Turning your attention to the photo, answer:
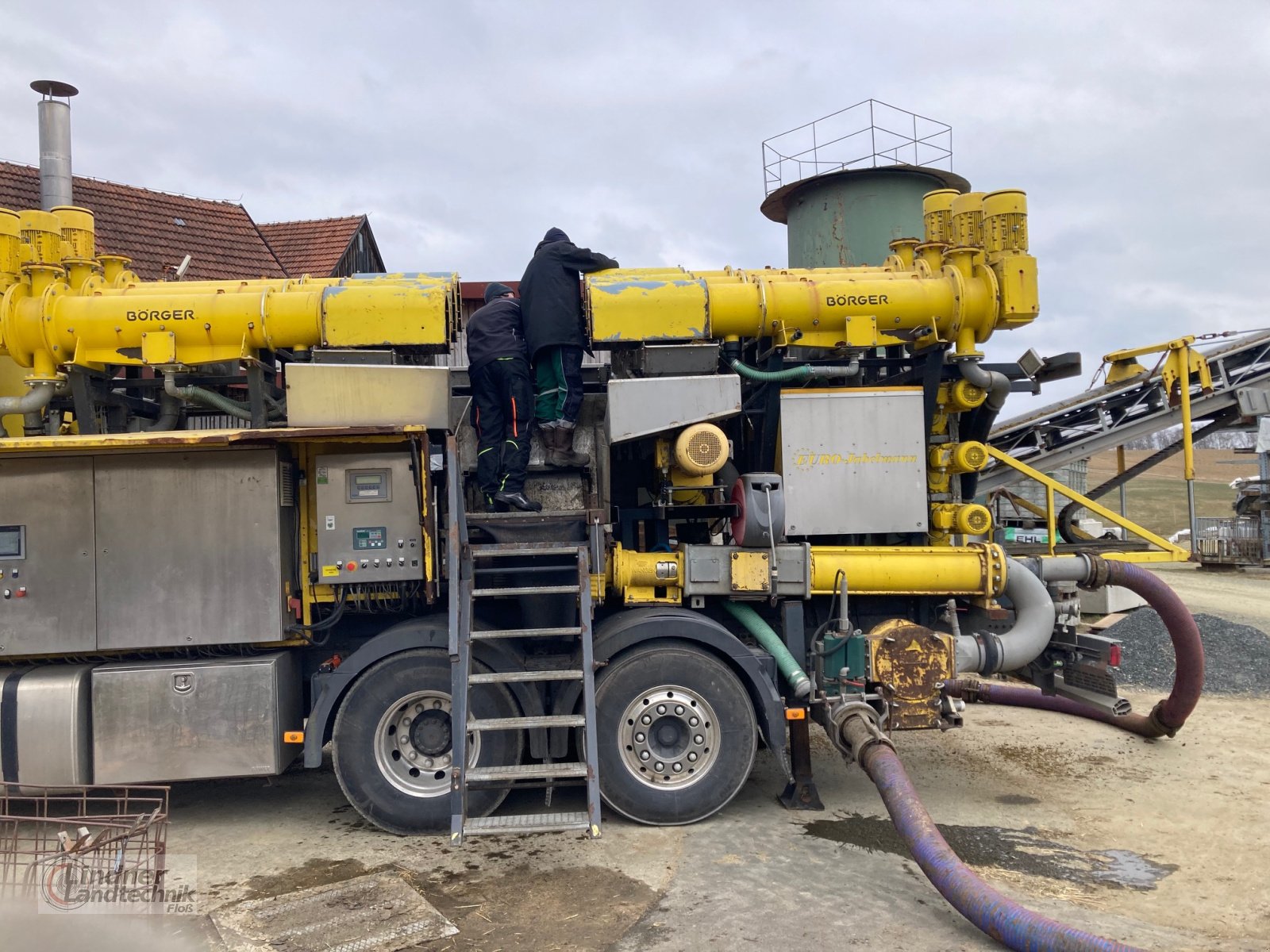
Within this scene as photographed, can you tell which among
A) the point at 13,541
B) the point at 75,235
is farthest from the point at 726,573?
the point at 75,235

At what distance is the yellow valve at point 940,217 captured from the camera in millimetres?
6805

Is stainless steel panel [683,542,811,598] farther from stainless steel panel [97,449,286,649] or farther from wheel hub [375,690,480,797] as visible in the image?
stainless steel panel [97,449,286,649]

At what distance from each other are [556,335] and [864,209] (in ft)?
31.3

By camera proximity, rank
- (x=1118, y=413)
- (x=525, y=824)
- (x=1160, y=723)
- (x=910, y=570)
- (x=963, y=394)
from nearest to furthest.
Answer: (x=525, y=824), (x=910, y=570), (x=963, y=394), (x=1160, y=723), (x=1118, y=413)

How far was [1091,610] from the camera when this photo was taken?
1245cm

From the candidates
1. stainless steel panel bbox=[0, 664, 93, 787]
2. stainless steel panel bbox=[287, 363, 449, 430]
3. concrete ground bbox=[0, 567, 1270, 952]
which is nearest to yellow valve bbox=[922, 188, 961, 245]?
stainless steel panel bbox=[287, 363, 449, 430]

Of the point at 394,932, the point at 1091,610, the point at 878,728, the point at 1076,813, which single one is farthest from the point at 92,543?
the point at 1091,610

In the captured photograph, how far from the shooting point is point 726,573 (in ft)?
20.3

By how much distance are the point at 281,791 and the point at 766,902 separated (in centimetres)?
385

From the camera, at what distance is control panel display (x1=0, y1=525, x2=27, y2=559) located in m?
5.82

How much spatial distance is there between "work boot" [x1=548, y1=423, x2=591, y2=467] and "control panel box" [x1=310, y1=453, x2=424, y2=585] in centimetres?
98

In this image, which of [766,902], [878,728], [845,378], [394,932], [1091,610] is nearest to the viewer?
[394,932]

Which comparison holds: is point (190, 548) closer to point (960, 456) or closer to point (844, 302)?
point (844, 302)

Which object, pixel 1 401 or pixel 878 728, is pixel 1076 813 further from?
pixel 1 401
